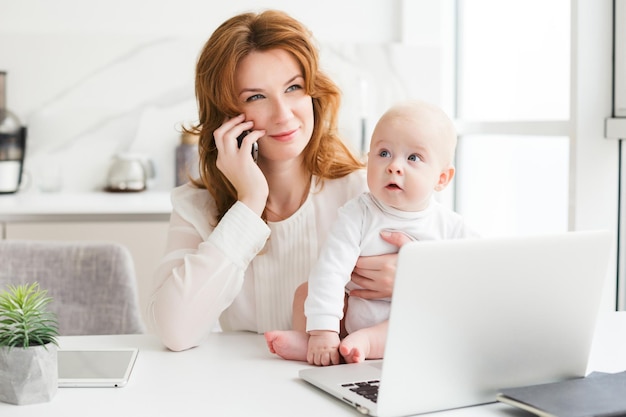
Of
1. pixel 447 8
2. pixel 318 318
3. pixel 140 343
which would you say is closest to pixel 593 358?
pixel 318 318

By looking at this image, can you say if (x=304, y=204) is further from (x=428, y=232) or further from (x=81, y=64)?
(x=81, y=64)

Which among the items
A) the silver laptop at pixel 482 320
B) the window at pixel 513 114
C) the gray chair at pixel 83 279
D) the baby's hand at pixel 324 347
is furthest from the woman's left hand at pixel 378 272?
the window at pixel 513 114

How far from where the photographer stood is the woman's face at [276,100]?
162 centimetres

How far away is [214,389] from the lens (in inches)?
46.4

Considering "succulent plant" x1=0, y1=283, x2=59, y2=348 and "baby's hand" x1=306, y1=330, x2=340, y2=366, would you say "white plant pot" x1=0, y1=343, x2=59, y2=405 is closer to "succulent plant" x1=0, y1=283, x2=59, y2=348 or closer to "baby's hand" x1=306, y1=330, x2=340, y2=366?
"succulent plant" x1=0, y1=283, x2=59, y2=348

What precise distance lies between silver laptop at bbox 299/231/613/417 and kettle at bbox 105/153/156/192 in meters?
2.40

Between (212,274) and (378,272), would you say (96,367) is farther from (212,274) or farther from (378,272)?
(378,272)

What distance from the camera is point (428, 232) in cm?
142

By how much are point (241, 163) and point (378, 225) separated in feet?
1.14

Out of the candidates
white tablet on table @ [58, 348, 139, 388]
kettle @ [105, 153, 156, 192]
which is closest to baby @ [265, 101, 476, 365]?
white tablet on table @ [58, 348, 139, 388]

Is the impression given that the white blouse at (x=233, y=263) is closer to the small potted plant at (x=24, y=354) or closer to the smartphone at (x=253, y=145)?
the smartphone at (x=253, y=145)

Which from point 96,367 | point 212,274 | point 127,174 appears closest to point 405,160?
point 212,274

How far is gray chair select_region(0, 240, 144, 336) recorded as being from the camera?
196cm

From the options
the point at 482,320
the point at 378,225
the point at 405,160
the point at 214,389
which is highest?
the point at 405,160
